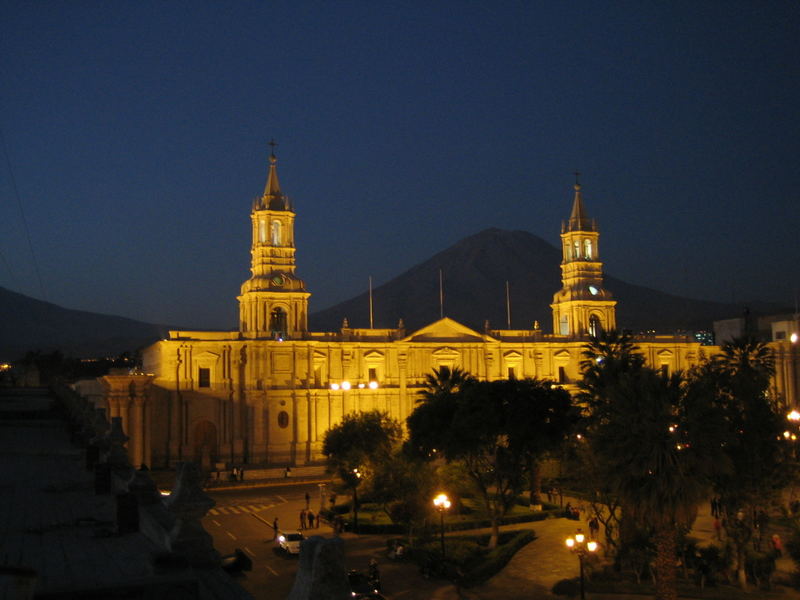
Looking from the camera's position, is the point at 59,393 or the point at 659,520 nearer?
the point at 659,520

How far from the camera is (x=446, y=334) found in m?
65.7

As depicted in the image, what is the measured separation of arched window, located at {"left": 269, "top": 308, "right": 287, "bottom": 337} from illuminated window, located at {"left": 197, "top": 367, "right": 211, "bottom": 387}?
222 inches

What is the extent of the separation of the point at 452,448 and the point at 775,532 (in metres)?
14.8

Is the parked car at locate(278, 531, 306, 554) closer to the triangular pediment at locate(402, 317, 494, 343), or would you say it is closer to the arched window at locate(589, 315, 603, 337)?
the triangular pediment at locate(402, 317, 494, 343)

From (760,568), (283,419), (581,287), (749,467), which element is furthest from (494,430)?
(581,287)

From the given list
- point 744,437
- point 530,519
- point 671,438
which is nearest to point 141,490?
point 671,438

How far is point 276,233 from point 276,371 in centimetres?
1078

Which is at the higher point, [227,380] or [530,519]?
[227,380]

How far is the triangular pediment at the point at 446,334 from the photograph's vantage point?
213 ft

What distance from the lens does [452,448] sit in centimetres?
3572

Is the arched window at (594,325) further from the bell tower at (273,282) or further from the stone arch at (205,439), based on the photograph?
the stone arch at (205,439)

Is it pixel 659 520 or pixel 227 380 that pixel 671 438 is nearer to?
pixel 659 520

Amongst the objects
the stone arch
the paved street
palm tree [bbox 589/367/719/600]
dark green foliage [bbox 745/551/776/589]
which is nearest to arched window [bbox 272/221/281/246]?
the stone arch

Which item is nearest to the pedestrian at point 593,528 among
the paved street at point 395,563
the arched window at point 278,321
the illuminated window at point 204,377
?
the paved street at point 395,563
